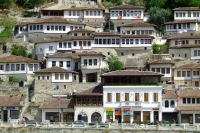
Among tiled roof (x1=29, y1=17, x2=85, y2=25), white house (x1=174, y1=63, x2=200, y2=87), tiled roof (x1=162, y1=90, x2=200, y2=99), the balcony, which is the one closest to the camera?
the balcony

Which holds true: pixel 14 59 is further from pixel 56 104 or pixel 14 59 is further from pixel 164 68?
pixel 164 68

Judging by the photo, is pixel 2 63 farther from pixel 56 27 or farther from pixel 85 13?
pixel 85 13

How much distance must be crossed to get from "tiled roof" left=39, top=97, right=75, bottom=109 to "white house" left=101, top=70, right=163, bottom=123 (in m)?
4.66

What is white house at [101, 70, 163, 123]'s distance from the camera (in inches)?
2894

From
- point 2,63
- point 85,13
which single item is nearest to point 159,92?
point 2,63

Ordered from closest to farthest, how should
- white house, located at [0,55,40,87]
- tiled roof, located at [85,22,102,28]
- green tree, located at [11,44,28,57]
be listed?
1. white house, located at [0,55,40,87]
2. green tree, located at [11,44,28,57]
3. tiled roof, located at [85,22,102,28]

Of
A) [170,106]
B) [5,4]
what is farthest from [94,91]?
[5,4]

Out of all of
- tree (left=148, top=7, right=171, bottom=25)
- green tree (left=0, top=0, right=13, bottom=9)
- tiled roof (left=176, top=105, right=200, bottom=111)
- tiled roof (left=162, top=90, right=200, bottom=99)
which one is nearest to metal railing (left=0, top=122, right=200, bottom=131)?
tiled roof (left=176, top=105, right=200, bottom=111)

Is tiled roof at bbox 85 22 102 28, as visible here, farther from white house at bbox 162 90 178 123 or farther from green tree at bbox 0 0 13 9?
white house at bbox 162 90 178 123

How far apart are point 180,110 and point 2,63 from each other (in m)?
26.7

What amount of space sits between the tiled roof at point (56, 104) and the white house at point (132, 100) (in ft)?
15.3

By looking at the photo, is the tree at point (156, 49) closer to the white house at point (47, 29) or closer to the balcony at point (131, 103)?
the white house at point (47, 29)

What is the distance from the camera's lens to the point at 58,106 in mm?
74812

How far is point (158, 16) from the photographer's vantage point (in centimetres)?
10081
